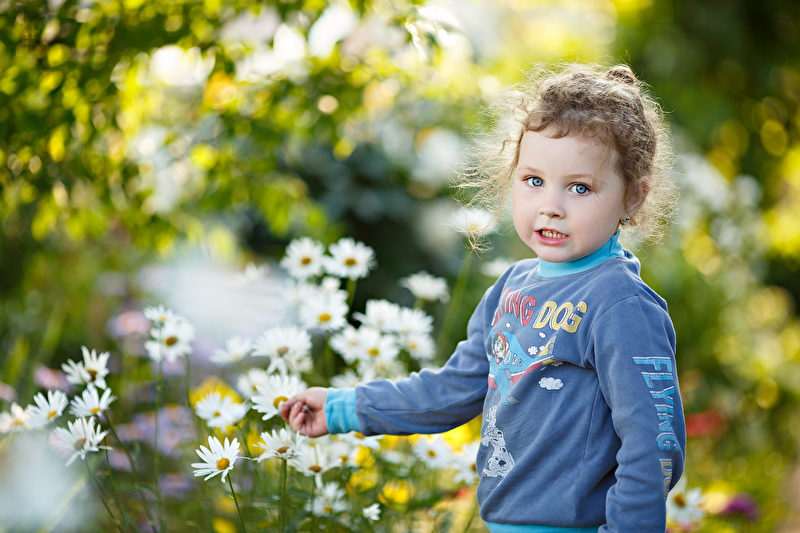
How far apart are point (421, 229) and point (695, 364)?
1.78 m

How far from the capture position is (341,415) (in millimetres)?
1373

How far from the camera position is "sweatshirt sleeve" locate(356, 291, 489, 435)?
135 cm

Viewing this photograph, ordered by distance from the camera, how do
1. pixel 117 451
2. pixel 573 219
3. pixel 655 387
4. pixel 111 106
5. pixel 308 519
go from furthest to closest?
pixel 117 451 → pixel 111 106 → pixel 308 519 → pixel 573 219 → pixel 655 387

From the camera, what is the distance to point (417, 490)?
5.97 ft

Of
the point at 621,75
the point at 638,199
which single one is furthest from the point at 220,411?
the point at 621,75

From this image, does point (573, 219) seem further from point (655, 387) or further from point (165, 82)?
point (165, 82)

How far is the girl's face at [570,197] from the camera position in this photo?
1.11 metres

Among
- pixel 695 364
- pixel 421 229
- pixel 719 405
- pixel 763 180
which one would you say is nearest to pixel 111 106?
pixel 421 229

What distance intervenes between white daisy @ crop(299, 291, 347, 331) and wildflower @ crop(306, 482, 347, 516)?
0.40m

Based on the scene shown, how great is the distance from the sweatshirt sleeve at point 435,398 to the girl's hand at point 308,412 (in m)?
0.09

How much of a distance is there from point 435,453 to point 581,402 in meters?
0.71

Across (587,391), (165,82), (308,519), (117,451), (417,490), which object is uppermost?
(587,391)

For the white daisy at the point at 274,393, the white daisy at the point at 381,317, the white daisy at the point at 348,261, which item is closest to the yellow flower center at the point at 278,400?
the white daisy at the point at 274,393

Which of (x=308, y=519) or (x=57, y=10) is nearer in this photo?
(x=308, y=519)
